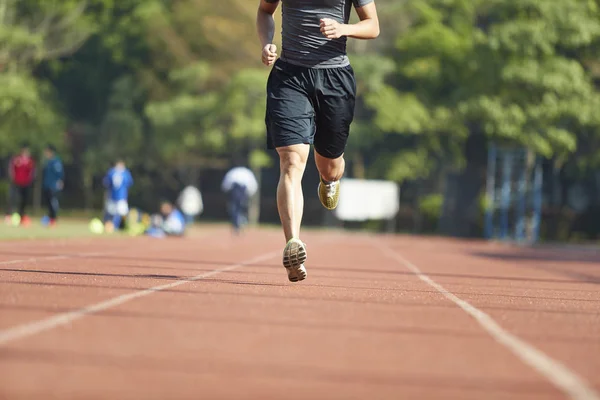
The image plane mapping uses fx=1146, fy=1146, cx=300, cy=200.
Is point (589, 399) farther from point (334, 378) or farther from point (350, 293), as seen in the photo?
point (350, 293)

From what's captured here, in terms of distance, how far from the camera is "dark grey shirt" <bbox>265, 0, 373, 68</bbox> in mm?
8672

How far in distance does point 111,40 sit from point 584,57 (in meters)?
22.4

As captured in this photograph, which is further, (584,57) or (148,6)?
(148,6)

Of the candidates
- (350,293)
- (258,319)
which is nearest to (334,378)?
(258,319)

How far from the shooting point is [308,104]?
340 inches

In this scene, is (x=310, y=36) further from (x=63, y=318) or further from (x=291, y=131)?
(x=63, y=318)

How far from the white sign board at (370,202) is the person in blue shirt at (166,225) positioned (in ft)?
56.0

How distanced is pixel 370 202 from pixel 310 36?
3500cm

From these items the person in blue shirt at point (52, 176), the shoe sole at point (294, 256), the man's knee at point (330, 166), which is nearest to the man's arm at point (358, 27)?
the man's knee at point (330, 166)

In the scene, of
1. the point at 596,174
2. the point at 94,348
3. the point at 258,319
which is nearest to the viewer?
the point at 94,348

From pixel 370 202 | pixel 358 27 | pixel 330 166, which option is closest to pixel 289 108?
pixel 358 27

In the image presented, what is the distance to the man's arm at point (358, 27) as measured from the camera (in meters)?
8.32

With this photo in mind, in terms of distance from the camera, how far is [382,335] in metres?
5.61

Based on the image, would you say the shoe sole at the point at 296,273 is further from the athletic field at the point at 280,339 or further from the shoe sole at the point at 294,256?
the athletic field at the point at 280,339
